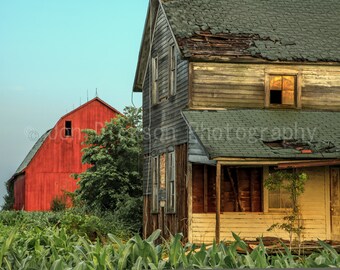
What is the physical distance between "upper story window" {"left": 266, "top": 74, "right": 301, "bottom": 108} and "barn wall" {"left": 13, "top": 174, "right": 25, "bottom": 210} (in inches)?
1201

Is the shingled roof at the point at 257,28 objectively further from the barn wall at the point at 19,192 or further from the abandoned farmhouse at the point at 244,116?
the barn wall at the point at 19,192

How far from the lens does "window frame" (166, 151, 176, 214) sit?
27.3 meters

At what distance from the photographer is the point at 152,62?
1246 inches

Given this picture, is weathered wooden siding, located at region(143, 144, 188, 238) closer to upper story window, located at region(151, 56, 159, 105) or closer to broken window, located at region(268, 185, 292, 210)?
broken window, located at region(268, 185, 292, 210)

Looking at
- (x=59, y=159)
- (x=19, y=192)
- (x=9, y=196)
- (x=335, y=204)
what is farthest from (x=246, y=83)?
(x=9, y=196)

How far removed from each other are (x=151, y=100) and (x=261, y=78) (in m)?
6.37

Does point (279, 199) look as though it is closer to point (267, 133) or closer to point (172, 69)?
point (267, 133)

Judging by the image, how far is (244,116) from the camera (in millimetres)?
25859

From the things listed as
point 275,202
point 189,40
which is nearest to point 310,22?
point 189,40

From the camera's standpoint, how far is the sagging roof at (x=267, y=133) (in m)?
23.1

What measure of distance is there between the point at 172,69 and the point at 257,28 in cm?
332

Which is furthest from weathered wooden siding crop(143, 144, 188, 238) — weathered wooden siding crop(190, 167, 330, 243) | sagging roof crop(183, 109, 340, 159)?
sagging roof crop(183, 109, 340, 159)

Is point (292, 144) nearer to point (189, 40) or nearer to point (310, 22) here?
point (189, 40)

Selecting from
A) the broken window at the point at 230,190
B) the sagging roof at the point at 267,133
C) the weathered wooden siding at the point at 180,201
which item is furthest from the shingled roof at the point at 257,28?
the broken window at the point at 230,190
